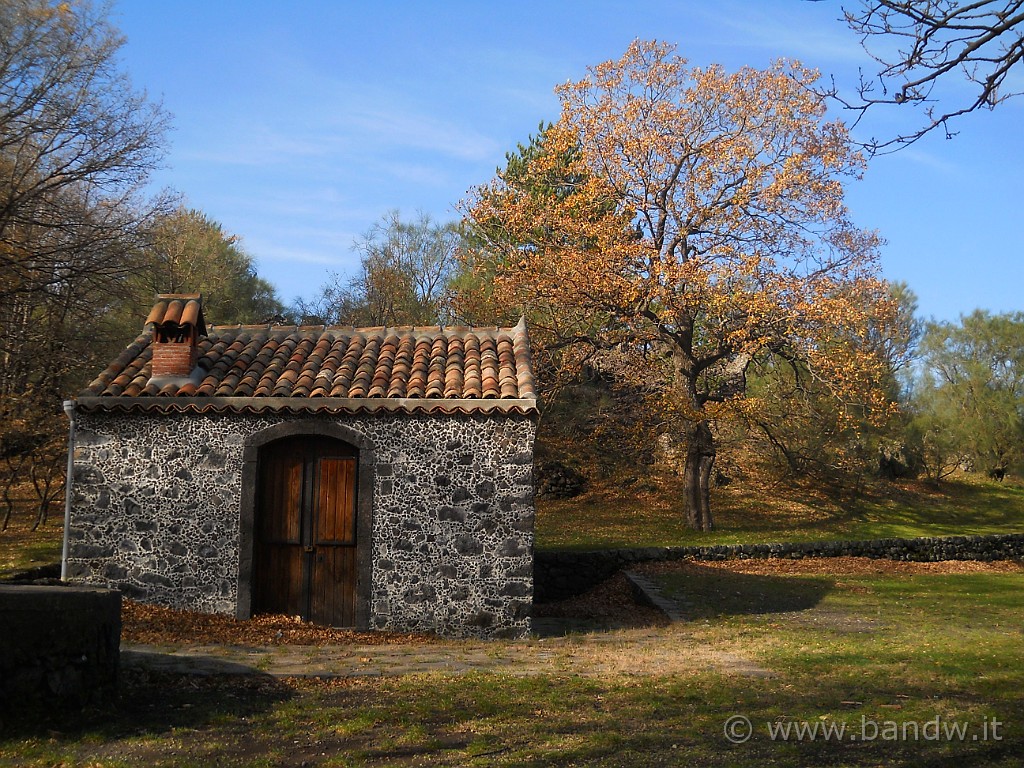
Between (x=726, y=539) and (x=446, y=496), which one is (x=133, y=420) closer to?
(x=446, y=496)

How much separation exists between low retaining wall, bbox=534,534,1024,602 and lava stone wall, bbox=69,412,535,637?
623 centimetres

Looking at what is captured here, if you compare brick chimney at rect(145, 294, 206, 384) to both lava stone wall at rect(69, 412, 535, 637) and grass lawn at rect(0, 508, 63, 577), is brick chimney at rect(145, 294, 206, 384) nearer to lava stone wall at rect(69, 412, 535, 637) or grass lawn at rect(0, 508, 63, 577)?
lava stone wall at rect(69, 412, 535, 637)

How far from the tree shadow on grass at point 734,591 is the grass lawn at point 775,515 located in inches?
153

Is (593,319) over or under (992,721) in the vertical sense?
over

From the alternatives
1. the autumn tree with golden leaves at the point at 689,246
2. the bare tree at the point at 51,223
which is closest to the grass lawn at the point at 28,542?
the bare tree at the point at 51,223

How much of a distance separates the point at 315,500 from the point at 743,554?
1235 cm

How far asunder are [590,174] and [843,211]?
6241 mm

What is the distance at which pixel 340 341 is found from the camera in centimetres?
1341

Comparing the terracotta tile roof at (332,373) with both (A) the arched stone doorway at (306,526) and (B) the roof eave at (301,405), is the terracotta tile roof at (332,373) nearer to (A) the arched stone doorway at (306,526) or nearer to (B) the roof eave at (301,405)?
(B) the roof eave at (301,405)

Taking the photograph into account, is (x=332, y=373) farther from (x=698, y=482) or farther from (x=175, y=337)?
(x=698, y=482)

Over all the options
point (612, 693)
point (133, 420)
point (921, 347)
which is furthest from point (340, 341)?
point (921, 347)

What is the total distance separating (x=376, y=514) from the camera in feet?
36.5

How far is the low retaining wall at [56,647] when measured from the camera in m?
6.46

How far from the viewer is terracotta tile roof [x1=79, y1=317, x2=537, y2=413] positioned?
11.1m
